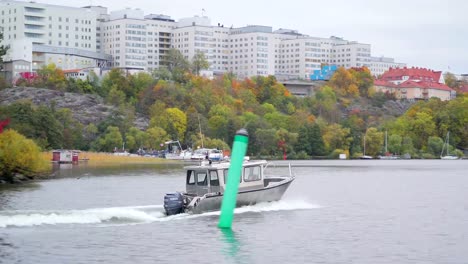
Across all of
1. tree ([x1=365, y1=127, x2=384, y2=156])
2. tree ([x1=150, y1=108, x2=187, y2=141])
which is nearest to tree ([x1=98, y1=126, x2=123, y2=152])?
tree ([x1=150, y1=108, x2=187, y2=141])

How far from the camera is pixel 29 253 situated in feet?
123

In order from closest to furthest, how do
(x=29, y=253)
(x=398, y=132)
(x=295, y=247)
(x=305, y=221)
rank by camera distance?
(x=29, y=253) < (x=295, y=247) < (x=305, y=221) < (x=398, y=132)

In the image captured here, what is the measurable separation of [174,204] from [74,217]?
5.61 metres

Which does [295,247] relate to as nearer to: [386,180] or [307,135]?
[386,180]

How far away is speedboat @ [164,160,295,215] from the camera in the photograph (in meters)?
48.7

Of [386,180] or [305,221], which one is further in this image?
[386,180]

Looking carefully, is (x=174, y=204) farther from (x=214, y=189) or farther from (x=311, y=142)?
(x=311, y=142)

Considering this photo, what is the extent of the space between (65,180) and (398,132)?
119088mm

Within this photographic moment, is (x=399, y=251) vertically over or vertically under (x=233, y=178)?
under

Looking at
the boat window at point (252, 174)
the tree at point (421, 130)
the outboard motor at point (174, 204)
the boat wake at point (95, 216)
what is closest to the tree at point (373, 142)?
the tree at point (421, 130)

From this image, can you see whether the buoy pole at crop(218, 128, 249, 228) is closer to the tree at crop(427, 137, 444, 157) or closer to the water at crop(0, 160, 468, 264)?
the water at crop(0, 160, 468, 264)

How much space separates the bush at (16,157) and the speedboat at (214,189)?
3111 centimetres

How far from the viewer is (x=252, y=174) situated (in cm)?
5319

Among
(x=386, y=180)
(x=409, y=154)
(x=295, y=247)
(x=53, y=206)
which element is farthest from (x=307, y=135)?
(x=295, y=247)
